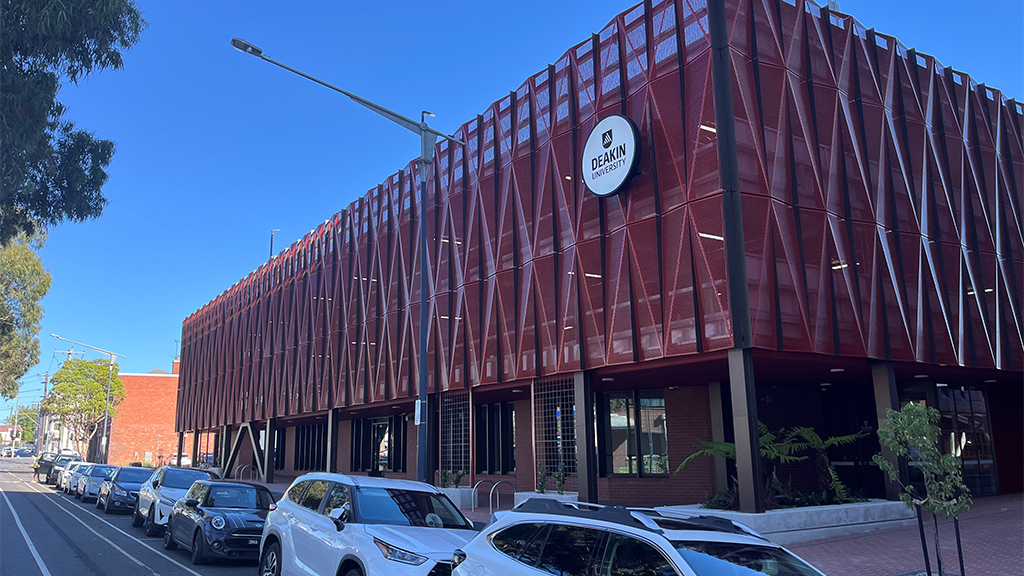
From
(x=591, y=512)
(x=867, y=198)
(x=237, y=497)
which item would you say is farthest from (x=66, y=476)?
(x=591, y=512)

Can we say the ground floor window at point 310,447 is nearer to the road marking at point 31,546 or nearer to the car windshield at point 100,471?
the car windshield at point 100,471

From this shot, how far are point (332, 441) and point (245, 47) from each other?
2221cm

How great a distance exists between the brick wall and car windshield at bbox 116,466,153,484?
15241mm

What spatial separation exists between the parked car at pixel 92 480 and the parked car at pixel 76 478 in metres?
0.30

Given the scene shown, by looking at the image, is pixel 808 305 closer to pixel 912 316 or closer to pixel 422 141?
pixel 912 316

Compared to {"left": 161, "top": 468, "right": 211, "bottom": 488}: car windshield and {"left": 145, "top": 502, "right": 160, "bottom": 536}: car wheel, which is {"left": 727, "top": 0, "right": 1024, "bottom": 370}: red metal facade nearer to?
{"left": 161, "top": 468, "right": 211, "bottom": 488}: car windshield

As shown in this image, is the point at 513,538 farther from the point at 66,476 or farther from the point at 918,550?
the point at 66,476

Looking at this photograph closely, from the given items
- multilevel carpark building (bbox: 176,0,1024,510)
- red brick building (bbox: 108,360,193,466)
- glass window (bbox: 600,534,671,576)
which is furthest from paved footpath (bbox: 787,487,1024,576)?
red brick building (bbox: 108,360,193,466)

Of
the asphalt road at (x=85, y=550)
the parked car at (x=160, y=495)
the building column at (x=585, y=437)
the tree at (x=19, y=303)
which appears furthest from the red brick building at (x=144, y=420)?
the building column at (x=585, y=437)

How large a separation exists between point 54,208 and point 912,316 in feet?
71.6

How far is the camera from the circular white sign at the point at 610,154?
57.0 ft

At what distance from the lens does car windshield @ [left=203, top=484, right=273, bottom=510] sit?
13516mm

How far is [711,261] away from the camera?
15.4m

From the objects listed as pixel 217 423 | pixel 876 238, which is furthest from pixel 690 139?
pixel 217 423
